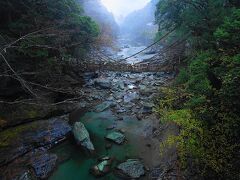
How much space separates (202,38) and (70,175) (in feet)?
21.1

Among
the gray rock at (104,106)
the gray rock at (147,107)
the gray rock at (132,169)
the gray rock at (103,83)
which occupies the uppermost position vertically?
the gray rock at (103,83)

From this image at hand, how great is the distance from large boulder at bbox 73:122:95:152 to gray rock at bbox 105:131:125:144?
0.77 m

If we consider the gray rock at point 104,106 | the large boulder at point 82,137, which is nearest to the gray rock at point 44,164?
the large boulder at point 82,137

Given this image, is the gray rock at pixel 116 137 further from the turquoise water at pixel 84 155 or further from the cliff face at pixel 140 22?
the cliff face at pixel 140 22

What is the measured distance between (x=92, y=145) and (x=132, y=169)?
201cm

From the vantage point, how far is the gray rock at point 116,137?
26.7ft

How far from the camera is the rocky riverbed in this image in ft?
21.8

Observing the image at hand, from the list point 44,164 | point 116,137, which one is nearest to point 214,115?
point 116,137

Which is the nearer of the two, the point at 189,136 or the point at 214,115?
the point at 214,115

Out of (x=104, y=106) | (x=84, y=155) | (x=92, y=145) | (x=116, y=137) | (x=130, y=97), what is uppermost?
(x=130, y=97)

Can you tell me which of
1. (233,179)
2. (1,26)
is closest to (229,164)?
(233,179)

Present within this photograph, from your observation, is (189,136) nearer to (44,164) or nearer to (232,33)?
(232,33)

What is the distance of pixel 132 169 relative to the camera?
21.2 feet

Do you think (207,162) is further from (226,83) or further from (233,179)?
(226,83)
